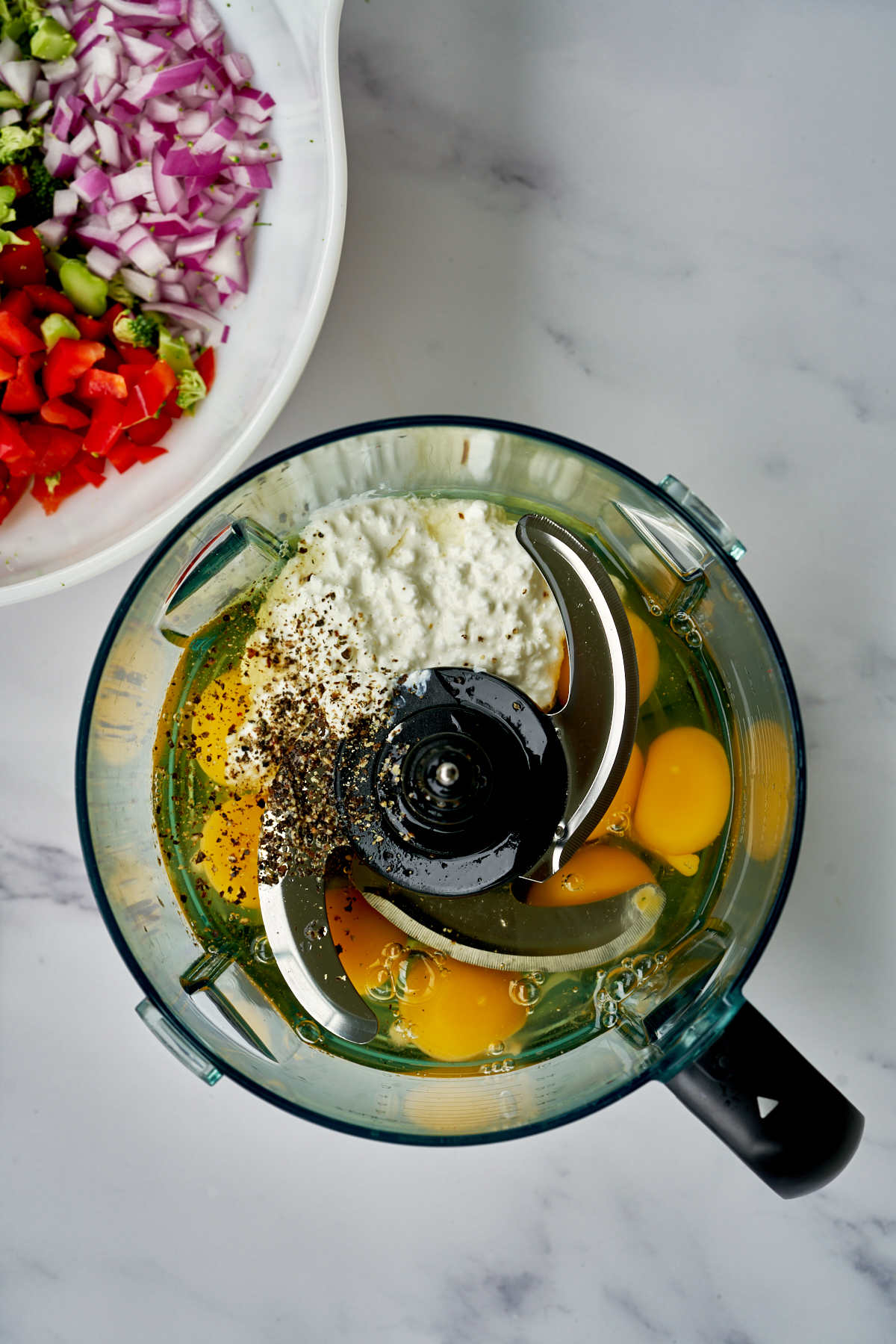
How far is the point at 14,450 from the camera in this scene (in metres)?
0.96

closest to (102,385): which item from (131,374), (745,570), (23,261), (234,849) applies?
(131,374)

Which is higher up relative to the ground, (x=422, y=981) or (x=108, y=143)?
(x=108, y=143)

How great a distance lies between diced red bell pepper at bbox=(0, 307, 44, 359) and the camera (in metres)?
0.94

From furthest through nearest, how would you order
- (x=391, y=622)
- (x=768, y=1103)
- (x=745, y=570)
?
(x=745, y=570) < (x=391, y=622) < (x=768, y=1103)

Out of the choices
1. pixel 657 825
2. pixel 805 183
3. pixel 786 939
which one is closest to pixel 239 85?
pixel 805 183

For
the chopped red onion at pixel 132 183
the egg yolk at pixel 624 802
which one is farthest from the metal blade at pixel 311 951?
the chopped red onion at pixel 132 183

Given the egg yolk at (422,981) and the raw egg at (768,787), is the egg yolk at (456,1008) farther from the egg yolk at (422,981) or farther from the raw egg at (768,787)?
the raw egg at (768,787)

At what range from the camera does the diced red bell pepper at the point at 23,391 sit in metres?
0.96

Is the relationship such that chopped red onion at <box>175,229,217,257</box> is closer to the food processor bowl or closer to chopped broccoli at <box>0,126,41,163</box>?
chopped broccoli at <box>0,126,41,163</box>

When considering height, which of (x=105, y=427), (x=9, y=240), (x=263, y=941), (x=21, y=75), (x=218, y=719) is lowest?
(x=263, y=941)

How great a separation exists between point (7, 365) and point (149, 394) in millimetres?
142

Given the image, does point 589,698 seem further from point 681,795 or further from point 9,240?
point 9,240

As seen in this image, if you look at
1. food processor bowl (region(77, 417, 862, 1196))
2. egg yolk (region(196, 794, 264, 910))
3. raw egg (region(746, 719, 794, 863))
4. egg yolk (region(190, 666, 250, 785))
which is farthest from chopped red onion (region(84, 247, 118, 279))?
raw egg (region(746, 719, 794, 863))

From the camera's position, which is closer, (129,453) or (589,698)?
→ (589,698)
